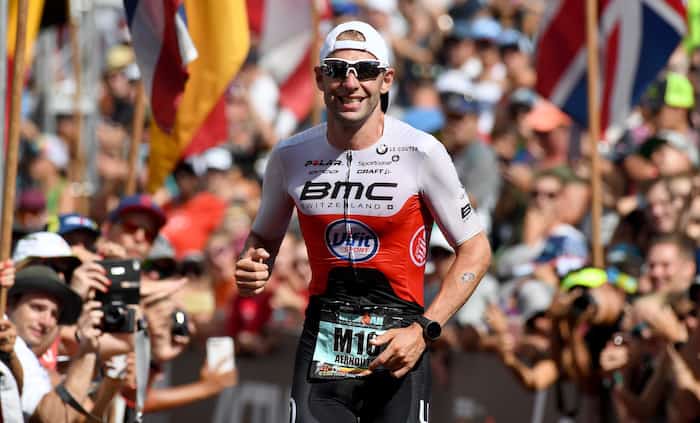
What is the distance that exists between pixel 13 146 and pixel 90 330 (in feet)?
3.24

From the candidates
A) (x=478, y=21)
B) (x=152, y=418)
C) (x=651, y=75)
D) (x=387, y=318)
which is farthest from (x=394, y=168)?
(x=478, y=21)

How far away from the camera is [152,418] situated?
14836mm

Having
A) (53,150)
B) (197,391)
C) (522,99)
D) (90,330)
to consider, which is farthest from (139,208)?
(53,150)

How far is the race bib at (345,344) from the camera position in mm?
7766

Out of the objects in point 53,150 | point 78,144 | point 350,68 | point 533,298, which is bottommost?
point 533,298

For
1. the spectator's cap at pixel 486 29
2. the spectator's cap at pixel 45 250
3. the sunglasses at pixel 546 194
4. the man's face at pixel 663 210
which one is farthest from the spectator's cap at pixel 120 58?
the spectator's cap at pixel 45 250

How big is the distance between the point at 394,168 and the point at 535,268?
15.6 ft

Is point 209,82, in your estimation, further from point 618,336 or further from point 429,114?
point 429,114

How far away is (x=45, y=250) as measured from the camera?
989 cm

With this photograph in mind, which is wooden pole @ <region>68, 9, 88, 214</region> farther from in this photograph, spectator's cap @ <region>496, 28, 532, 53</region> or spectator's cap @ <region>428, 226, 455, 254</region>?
spectator's cap @ <region>428, 226, 455, 254</region>

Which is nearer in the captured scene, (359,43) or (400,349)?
(400,349)

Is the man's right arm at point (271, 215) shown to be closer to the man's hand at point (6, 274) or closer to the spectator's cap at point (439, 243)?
the man's hand at point (6, 274)

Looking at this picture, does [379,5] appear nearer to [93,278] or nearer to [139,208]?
[139,208]

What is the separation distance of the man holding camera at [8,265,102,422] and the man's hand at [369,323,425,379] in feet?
6.54
